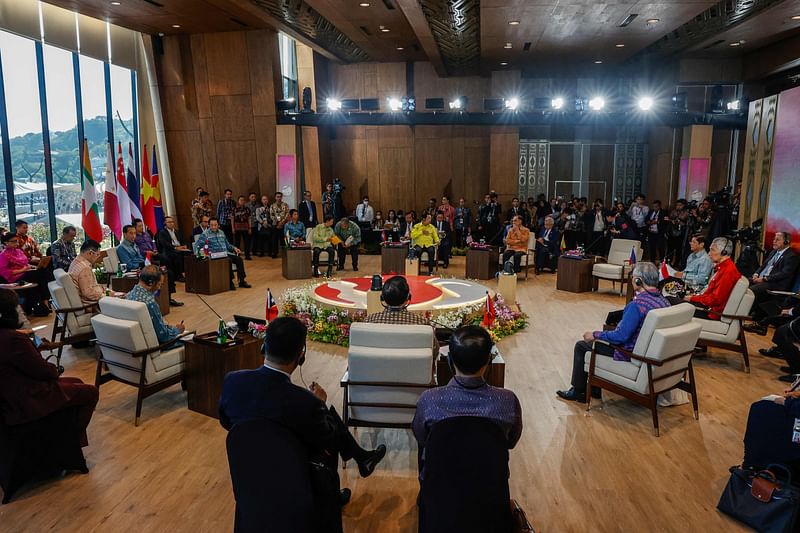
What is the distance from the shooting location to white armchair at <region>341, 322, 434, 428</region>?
3.35 meters

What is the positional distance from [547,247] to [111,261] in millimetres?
7832

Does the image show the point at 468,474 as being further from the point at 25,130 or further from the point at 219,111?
the point at 219,111

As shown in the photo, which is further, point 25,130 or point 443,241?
point 443,241

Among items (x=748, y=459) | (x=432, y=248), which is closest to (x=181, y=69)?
(x=432, y=248)

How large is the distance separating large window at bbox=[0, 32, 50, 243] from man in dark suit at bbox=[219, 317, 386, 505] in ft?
31.4

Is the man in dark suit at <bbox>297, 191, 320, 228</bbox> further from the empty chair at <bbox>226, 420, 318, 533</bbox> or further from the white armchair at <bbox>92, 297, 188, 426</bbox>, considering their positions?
the empty chair at <bbox>226, 420, 318, 533</bbox>

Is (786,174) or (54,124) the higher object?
(54,124)

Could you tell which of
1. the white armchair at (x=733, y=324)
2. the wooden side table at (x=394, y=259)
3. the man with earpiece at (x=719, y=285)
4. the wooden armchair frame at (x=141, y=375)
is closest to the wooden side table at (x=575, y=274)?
the wooden side table at (x=394, y=259)

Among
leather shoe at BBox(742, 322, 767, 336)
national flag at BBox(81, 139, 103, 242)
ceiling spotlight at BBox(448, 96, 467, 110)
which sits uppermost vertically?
ceiling spotlight at BBox(448, 96, 467, 110)

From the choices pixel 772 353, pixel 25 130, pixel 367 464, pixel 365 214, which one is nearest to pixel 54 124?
pixel 25 130

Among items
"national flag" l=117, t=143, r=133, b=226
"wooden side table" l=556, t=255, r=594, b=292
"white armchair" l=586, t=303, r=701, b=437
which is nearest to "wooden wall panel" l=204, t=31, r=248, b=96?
"national flag" l=117, t=143, r=133, b=226

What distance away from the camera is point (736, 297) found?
5.25 meters

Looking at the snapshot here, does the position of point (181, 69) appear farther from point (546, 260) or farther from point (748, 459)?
point (748, 459)

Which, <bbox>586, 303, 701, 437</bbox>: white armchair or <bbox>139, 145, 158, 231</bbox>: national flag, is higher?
<bbox>139, 145, 158, 231</bbox>: national flag
